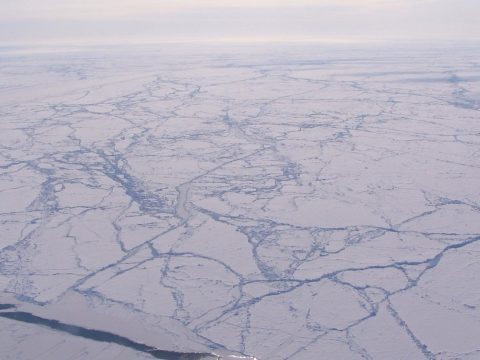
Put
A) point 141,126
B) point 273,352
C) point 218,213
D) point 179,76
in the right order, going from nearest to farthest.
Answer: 1. point 273,352
2. point 218,213
3. point 141,126
4. point 179,76

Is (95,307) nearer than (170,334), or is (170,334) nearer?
(170,334)

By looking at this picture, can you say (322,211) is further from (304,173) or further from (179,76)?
(179,76)

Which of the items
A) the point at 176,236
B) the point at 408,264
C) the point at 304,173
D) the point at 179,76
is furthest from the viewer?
the point at 179,76

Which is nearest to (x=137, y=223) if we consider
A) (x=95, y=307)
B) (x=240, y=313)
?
(x=95, y=307)

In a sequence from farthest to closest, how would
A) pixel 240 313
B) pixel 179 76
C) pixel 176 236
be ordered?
pixel 179 76, pixel 176 236, pixel 240 313

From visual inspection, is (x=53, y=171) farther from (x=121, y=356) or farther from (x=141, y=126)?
(x=121, y=356)

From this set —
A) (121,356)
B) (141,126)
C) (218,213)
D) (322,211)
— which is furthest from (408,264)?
(141,126)
